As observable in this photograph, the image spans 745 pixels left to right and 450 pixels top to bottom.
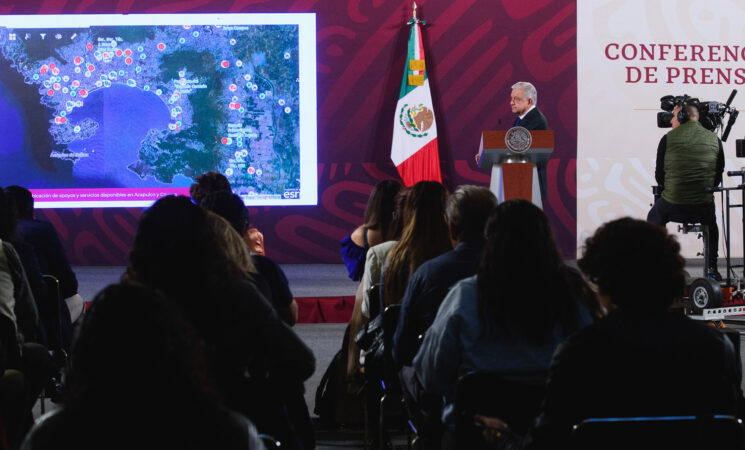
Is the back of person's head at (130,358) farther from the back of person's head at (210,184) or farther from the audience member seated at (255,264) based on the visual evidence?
the back of person's head at (210,184)

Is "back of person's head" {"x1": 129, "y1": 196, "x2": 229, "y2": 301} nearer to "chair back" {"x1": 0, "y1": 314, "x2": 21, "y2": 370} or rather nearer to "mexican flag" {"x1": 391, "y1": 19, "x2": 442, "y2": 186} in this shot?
"chair back" {"x1": 0, "y1": 314, "x2": 21, "y2": 370}

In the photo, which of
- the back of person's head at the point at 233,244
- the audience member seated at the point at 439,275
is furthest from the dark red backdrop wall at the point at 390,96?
the back of person's head at the point at 233,244

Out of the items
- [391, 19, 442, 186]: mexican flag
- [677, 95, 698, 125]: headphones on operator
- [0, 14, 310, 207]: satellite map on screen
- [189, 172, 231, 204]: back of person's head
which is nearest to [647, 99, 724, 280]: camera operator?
[677, 95, 698, 125]: headphones on operator

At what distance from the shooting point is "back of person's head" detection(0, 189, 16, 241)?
9.25 ft

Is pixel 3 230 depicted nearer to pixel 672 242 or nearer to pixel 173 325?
pixel 173 325

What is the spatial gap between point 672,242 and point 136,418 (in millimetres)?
1048

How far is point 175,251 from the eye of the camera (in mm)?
1602

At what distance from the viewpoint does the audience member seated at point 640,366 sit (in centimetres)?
146

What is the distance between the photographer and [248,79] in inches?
316

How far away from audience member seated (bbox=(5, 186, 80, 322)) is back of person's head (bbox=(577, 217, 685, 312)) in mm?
2622

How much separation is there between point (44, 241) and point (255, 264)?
1678mm

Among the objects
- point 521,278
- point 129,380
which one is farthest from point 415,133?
point 129,380

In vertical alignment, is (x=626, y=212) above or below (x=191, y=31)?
below

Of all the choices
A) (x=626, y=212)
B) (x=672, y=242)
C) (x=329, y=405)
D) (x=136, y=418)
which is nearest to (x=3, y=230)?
(x=329, y=405)
